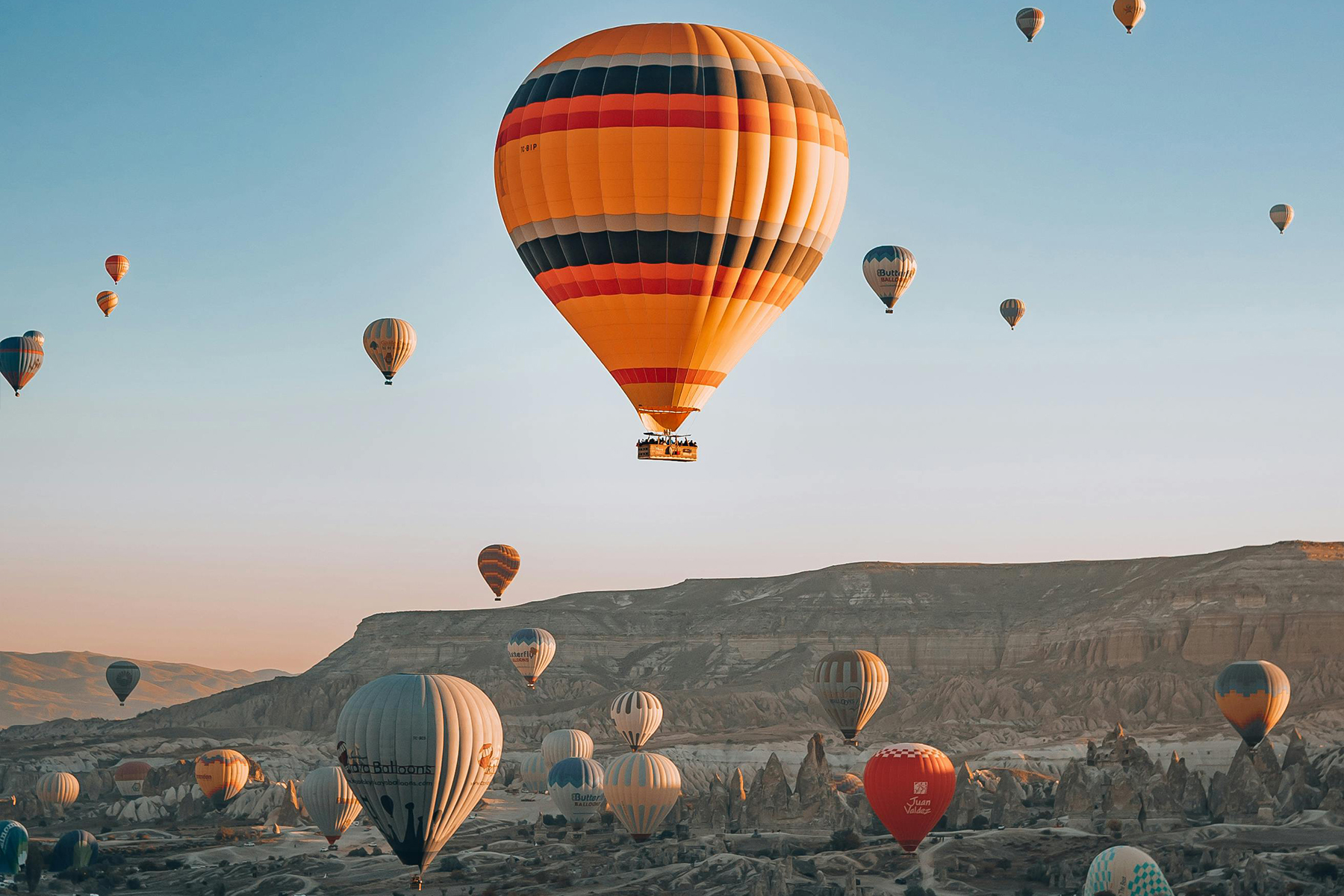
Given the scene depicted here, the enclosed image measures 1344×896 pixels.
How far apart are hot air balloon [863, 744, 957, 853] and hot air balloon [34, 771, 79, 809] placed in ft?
240

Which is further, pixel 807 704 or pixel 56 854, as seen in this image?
pixel 807 704

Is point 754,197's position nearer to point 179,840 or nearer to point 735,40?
point 735,40

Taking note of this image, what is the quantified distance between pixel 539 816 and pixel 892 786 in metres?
34.4

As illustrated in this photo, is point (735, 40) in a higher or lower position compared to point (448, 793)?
higher

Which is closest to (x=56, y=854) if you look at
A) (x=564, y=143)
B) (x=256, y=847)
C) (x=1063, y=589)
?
(x=256, y=847)

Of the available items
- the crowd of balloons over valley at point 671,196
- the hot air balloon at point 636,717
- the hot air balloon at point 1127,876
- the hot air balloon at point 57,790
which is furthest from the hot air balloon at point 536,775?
the crowd of balloons over valley at point 671,196

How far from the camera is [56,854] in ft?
279

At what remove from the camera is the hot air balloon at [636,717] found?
123 metres

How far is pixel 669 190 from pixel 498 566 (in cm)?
8898

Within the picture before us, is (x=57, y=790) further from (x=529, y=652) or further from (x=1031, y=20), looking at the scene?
(x=1031, y=20)

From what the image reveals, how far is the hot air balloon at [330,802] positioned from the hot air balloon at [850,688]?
99.9 ft

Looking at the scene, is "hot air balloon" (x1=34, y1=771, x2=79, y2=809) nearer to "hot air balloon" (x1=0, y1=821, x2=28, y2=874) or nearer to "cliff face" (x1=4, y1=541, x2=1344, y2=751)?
"hot air balloon" (x1=0, y1=821, x2=28, y2=874)

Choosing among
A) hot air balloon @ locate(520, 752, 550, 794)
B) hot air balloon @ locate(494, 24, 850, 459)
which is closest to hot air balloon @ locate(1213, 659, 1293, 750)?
hot air balloon @ locate(520, 752, 550, 794)

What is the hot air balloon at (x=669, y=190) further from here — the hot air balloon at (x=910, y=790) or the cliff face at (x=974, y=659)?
the cliff face at (x=974, y=659)
